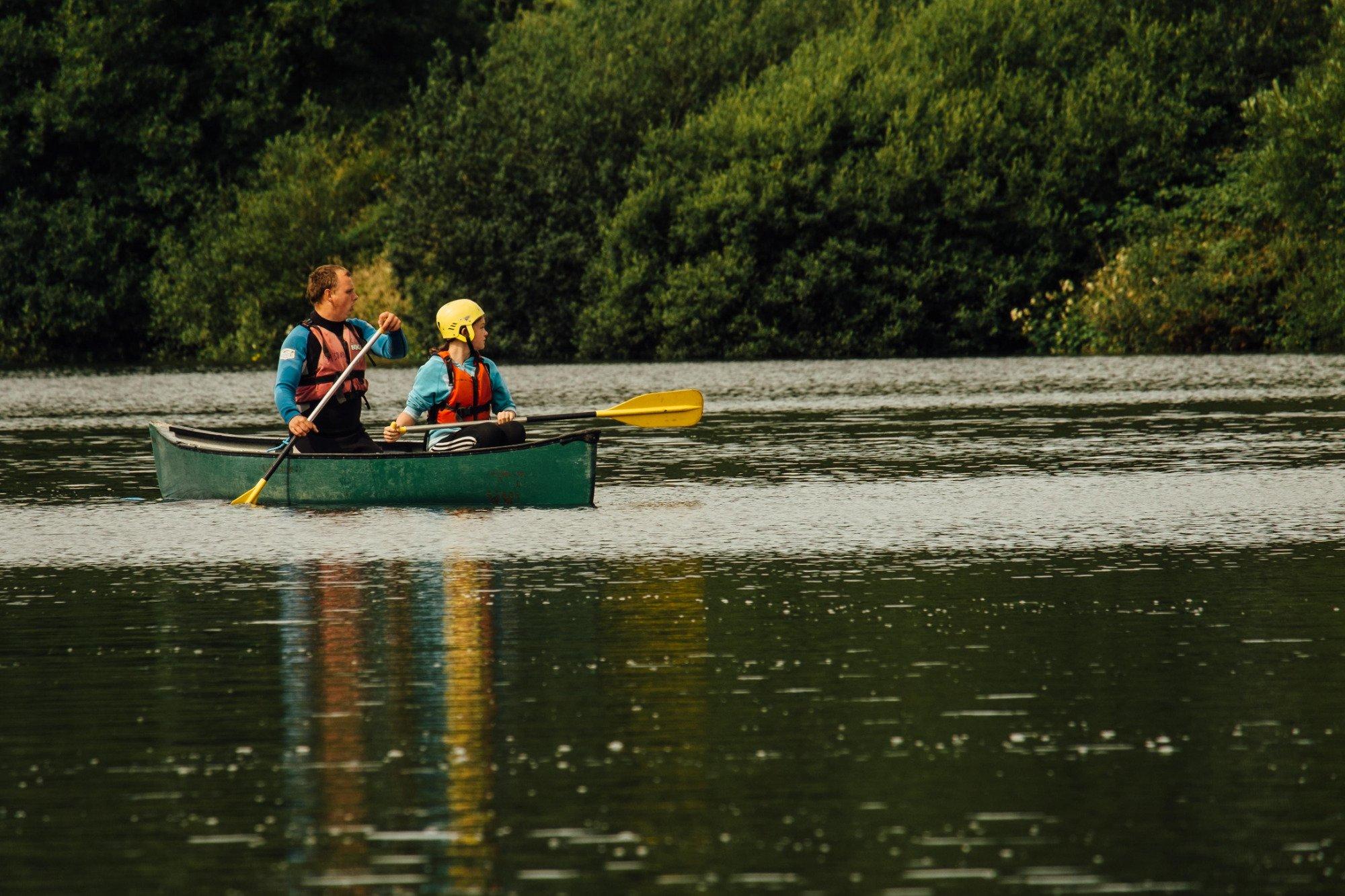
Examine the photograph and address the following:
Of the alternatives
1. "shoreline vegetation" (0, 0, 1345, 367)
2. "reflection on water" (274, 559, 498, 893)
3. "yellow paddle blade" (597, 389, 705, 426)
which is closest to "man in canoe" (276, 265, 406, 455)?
"yellow paddle blade" (597, 389, 705, 426)

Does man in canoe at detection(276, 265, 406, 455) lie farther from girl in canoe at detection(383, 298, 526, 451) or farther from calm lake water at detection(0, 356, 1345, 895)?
calm lake water at detection(0, 356, 1345, 895)

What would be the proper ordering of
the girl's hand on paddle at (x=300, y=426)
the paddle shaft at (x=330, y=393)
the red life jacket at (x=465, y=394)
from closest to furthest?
1. the girl's hand on paddle at (x=300, y=426)
2. the paddle shaft at (x=330, y=393)
3. the red life jacket at (x=465, y=394)

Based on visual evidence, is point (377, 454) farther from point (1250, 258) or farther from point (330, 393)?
point (1250, 258)

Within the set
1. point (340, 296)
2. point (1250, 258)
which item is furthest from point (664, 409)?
point (1250, 258)

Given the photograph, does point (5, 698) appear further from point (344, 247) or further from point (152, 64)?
point (152, 64)

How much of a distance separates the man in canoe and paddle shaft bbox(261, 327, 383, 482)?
50 mm

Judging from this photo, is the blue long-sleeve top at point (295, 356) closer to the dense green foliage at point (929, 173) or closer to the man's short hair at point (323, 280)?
the man's short hair at point (323, 280)

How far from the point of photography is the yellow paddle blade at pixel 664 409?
57.2 ft

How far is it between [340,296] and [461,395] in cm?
107

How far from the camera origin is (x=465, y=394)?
1599 centimetres

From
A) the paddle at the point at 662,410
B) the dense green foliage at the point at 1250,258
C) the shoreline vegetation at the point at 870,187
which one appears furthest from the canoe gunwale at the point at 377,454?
the shoreline vegetation at the point at 870,187

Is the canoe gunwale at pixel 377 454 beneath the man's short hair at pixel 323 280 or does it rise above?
beneath

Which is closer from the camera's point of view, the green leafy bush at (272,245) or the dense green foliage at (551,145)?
the dense green foliage at (551,145)

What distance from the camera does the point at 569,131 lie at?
1955 inches
